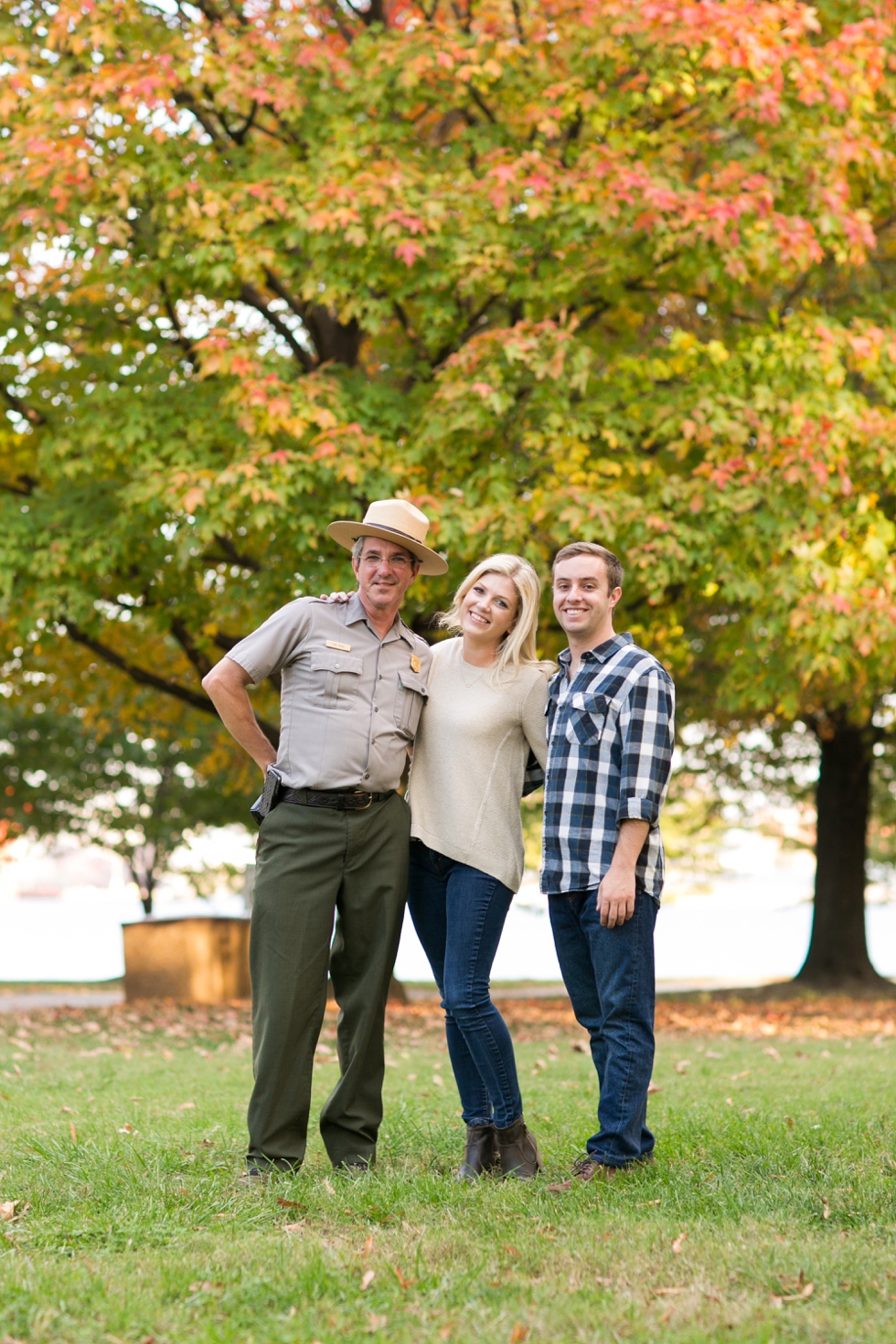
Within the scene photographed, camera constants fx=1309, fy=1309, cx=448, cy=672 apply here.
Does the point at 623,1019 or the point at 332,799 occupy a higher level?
the point at 332,799

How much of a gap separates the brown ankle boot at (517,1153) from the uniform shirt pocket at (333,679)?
163 centimetres

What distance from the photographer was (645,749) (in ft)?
14.9

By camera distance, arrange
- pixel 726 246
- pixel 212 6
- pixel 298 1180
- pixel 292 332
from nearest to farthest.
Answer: pixel 298 1180, pixel 726 246, pixel 212 6, pixel 292 332

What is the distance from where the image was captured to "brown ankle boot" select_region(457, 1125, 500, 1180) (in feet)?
15.5

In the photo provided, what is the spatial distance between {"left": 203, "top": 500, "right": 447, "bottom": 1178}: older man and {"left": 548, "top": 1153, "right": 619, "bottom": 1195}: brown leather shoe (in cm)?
78

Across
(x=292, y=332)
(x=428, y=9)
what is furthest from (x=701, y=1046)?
(x=428, y=9)

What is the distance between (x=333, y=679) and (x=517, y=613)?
0.72 metres

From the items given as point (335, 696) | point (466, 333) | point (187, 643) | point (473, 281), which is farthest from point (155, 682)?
point (335, 696)

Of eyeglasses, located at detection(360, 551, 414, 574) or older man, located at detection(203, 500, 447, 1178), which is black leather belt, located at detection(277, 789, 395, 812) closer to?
older man, located at detection(203, 500, 447, 1178)

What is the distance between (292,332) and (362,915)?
25.9 feet

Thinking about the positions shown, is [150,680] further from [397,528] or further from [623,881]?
[623,881]

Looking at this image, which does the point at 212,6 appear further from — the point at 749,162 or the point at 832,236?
the point at 832,236

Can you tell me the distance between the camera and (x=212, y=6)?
34.7 feet

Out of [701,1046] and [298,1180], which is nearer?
[298,1180]
